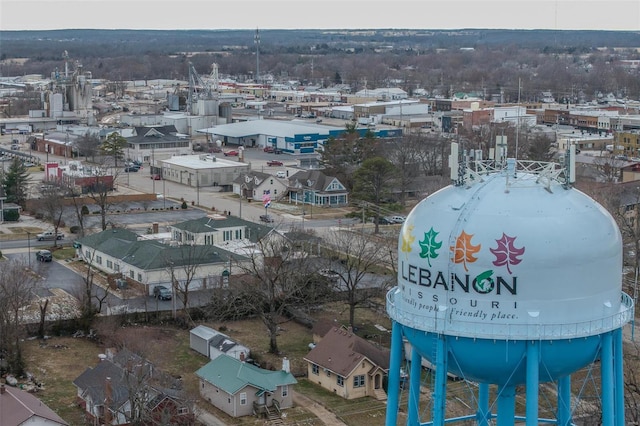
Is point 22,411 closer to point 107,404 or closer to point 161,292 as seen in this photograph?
point 107,404

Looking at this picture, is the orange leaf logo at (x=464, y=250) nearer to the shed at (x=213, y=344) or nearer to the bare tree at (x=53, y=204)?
the shed at (x=213, y=344)

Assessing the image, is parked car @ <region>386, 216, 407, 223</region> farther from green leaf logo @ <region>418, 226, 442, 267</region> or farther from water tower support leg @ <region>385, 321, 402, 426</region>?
green leaf logo @ <region>418, 226, 442, 267</region>

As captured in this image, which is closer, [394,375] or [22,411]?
[394,375]

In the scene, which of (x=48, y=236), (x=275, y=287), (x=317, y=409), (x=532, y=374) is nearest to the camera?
(x=532, y=374)

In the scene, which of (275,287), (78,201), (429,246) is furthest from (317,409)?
Answer: (78,201)

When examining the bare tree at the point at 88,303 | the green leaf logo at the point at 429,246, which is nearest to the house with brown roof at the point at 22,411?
the bare tree at the point at 88,303

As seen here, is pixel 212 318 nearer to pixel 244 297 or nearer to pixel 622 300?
pixel 244 297

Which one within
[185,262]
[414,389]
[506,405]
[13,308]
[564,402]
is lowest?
[185,262]
